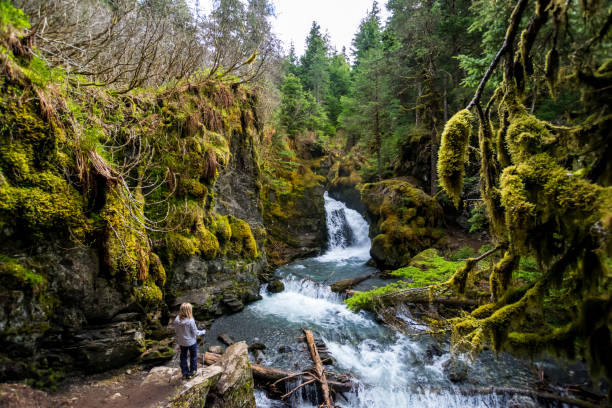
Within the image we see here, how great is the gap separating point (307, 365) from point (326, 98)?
32.7 meters

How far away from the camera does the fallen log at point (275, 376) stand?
565cm

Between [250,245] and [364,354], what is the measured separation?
5869 mm

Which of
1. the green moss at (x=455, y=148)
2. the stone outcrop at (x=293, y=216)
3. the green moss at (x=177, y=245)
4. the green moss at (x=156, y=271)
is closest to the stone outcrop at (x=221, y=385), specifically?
the green moss at (x=156, y=271)

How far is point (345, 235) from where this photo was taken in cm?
1964

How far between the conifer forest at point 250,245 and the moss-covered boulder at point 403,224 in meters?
0.12

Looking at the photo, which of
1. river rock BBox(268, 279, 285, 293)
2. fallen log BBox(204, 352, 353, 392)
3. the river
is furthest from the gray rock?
river rock BBox(268, 279, 285, 293)

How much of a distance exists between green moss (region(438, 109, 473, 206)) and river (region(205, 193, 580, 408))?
2076 mm

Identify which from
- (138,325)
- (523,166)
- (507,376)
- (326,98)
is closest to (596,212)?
(523,166)

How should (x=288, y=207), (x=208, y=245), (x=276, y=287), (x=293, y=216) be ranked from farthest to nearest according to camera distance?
(x=288, y=207)
(x=293, y=216)
(x=276, y=287)
(x=208, y=245)

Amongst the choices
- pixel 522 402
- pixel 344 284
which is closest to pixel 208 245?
pixel 344 284

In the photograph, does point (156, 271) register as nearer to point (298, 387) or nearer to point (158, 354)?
point (158, 354)

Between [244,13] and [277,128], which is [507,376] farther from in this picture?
[244,13]

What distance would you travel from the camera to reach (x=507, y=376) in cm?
577

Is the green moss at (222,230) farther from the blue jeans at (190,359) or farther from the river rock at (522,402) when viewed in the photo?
the river rock at (522,402)
